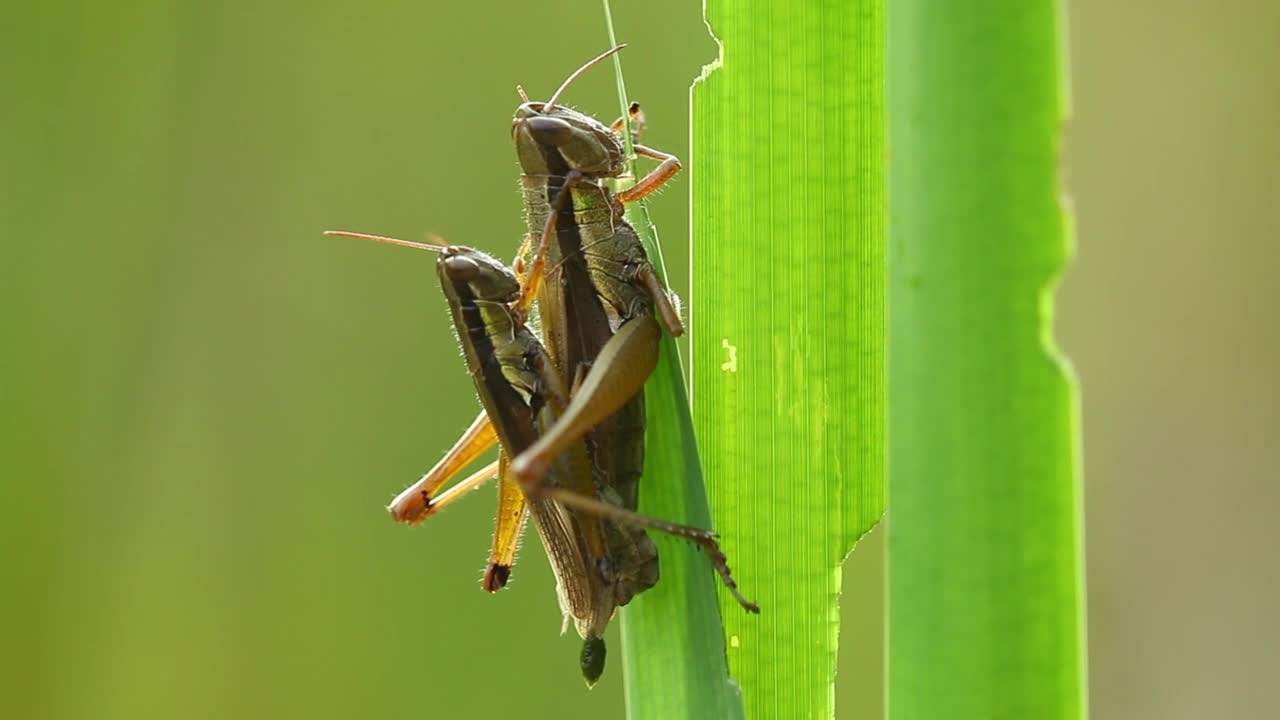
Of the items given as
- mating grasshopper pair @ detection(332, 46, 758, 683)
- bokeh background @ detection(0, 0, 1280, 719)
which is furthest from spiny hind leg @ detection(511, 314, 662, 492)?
bokeh background @ detection(0, 0, 1280, 719)

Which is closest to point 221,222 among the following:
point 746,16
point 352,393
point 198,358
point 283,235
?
point 283,235

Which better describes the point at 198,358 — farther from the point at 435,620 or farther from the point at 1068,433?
the point at 1068,433

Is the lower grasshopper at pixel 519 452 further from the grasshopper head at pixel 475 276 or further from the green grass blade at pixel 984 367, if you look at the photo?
the green grass blade at pixel 984 367

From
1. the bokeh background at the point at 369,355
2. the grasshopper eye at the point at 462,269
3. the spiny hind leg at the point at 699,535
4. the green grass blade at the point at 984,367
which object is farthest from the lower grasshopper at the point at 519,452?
the bokeh background at the point at 369,355

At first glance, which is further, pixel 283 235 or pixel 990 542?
pixel 283 235

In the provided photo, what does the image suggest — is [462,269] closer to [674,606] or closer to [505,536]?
[505,536]

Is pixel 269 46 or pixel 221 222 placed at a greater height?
pixel 269 46

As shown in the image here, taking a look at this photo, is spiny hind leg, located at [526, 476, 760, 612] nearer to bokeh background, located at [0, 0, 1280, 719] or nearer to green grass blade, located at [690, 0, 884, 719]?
green grass blade, located at [690, 0, 884, 719]
